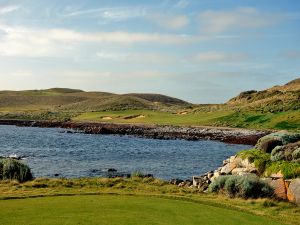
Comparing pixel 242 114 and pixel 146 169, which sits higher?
pixel 242 114

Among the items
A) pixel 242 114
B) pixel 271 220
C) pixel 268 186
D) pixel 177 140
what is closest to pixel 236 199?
pixel 268 186

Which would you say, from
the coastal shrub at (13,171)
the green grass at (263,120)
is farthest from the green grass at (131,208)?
the green grass at (263,120)

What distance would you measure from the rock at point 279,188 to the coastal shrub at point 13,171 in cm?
1358

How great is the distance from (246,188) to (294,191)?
205cm

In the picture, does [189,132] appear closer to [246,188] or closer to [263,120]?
[263,120]

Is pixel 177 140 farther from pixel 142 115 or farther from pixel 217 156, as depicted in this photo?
pixel 142 115

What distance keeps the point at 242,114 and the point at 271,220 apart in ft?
252

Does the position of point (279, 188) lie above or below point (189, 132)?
below

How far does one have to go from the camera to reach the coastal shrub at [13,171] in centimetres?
2591

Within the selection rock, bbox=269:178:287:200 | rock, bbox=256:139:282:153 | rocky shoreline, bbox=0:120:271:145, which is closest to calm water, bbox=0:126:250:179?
rocky shoreline, bbox=0:120:271:145

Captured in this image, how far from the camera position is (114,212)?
14.8 metres

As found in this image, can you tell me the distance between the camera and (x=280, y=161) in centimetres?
2433

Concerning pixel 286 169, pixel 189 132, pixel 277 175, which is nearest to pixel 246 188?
pixel 277 175

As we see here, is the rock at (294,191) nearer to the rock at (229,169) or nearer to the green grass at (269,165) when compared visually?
the green grass at (269,165)
